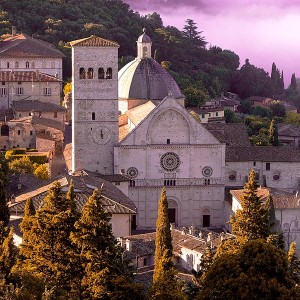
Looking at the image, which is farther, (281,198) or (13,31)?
(13,31)

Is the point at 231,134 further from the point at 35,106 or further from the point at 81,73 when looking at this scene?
the point at 35,106

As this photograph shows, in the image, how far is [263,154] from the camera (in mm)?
61031

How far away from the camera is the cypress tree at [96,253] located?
28.4 metres

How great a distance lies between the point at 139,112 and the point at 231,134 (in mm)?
8996

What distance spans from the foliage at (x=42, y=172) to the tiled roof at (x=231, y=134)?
12.8m

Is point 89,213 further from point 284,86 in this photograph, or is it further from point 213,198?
point 284,86

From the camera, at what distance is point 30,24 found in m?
119

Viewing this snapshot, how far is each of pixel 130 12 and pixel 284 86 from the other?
24676mm

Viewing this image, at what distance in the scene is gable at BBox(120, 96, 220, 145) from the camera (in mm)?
57438

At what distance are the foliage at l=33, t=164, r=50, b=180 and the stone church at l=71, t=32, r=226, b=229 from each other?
1852 millimetres

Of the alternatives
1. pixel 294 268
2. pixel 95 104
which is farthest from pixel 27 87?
pixel 294 268

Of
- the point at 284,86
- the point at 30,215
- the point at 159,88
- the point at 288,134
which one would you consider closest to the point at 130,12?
the point at 284,86

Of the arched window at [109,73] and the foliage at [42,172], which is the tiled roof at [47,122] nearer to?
the foliage at [42,172]

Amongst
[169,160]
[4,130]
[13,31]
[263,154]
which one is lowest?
[169,160]
